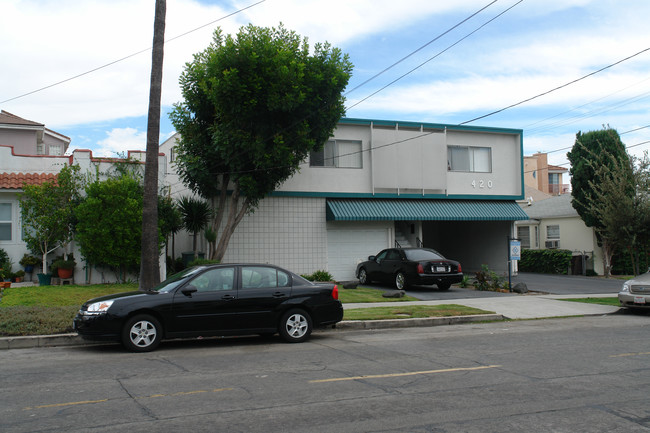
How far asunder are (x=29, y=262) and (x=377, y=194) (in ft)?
Result: 43.9

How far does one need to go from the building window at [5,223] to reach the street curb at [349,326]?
1010cm

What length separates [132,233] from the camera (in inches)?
699

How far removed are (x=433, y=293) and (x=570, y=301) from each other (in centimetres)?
436

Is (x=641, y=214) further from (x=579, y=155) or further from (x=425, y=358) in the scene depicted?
(x=425, y=358)

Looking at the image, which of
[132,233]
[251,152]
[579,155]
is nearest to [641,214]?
[579,155]

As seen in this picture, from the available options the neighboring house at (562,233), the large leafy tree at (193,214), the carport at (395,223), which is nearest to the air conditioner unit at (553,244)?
the neighboring house at (562,233)

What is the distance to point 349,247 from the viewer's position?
78.2 feet

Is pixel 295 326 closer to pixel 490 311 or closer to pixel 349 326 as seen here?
pixel 349 326

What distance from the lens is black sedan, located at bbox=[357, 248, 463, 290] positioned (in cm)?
1936

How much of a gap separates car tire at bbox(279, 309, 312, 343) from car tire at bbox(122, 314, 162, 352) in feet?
7.27

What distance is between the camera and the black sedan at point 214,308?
9312 millimetres

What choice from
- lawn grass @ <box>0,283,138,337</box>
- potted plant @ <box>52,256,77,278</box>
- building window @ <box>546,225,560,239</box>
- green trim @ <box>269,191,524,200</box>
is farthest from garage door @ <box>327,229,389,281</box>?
building window @ <box>546,225,560,239</box>

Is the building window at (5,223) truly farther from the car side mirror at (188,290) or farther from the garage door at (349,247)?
the car side mirror at (188,290)

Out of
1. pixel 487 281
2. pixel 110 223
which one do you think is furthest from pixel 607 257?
pixel 110 223
